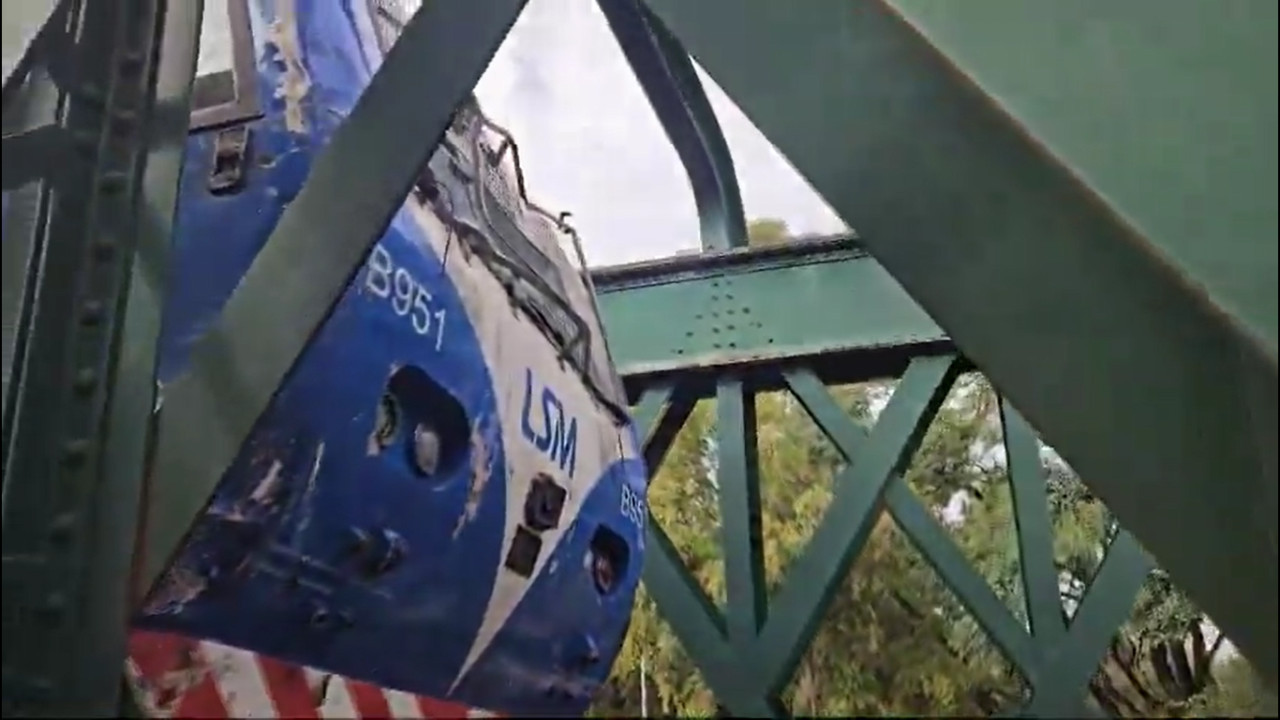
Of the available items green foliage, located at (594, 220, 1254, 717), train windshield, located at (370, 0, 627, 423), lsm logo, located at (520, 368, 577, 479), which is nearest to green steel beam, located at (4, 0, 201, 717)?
train windshield, located at (370, 0, 627, 423)

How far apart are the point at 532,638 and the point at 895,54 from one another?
7.05ft

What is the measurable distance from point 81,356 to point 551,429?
1575 mm

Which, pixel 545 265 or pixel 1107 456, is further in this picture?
pixel 545 265

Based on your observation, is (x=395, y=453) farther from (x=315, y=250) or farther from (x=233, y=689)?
(x=233, y=689)

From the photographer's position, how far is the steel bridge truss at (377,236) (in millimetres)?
1016

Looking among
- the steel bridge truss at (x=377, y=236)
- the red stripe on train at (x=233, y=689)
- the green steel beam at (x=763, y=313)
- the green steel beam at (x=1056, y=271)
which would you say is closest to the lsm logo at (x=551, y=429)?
the red stripe on train at (x=233, y=689)

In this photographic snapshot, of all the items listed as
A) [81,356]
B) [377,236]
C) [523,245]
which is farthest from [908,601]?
[81,356]

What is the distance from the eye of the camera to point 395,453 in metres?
2.25

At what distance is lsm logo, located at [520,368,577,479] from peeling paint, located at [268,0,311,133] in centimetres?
92

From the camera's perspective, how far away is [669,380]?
3.82 meters

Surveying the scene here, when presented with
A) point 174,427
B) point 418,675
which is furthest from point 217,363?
point 418,675

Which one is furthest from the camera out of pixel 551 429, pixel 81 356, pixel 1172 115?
pixel 551 429

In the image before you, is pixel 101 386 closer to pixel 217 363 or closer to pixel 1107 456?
pixel 217 363

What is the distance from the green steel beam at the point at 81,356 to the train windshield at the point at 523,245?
2.86ft
